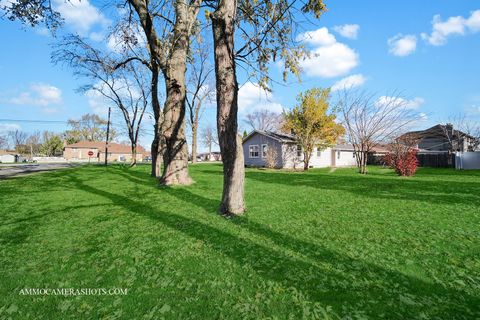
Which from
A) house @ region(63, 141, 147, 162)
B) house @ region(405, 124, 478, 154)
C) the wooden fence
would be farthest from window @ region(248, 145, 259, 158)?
house @ region(63, 141, 147, 162)

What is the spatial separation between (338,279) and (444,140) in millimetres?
47794

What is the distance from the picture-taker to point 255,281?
10.4 feet

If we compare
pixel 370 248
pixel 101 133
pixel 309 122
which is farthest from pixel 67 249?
pixel 101 133

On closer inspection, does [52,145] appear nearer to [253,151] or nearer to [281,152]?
[253,151]

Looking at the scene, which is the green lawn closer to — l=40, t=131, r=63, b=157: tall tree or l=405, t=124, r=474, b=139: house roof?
l=405, t=124, r=474, b=139: house roof

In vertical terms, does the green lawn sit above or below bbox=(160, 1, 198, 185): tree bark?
below

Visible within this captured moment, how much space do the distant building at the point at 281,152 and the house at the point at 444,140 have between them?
1299cm

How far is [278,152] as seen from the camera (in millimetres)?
27141

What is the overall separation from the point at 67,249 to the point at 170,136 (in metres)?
7.03

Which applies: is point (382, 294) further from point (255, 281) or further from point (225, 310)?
point (225, 310)

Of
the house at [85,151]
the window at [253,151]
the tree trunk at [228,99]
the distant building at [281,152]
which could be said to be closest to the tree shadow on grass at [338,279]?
the tree trunk at [228,99]

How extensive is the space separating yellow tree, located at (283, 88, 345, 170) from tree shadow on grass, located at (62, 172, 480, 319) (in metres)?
21.7

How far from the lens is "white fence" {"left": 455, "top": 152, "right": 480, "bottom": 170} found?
24.5 metres

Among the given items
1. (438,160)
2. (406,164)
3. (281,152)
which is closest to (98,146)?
(281,152)
